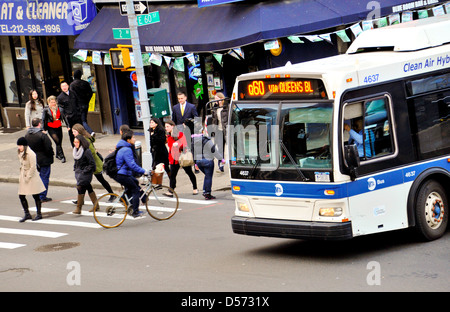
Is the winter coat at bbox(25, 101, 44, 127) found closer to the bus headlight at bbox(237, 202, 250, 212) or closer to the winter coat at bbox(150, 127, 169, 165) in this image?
the winter coat at bbox(150, 127, 169, 165)

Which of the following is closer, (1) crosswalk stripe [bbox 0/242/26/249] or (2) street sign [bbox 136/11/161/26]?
(1) crosswalk stripe [bbox 0/242/26/249]

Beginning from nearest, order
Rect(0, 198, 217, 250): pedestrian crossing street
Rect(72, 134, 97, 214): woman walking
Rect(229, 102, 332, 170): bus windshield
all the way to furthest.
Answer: Rect(229, 102, 332, 170): bus windshield
Rect(0, 198, 217, 250): pedestrian crossing street
Rect(72, 134, 97, 214): woman walking

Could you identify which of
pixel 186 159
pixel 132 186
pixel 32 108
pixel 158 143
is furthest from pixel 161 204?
pixel 32 108

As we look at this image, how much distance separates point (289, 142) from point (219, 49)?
31.1 feet

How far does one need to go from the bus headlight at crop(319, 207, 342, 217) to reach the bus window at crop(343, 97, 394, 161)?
30.1 inches

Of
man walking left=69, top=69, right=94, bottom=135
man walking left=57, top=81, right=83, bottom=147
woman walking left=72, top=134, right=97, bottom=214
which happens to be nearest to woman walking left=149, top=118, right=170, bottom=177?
woman walking left=72, top=134, right=97, bottom=214

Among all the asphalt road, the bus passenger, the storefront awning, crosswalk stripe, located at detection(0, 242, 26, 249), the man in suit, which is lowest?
the asphalt road

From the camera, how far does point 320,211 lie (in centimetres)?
1048

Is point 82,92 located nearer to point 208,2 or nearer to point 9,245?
point 208,2

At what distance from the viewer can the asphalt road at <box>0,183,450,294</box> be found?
32.0 feet

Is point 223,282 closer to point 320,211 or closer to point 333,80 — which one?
point 320,211

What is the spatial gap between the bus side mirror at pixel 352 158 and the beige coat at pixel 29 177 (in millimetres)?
7759

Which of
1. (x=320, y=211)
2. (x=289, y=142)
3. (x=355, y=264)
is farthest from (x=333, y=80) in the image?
(x=355, y=264)

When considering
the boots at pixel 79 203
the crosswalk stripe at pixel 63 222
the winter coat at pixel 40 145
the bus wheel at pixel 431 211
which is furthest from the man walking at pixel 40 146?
the bus wheel at pixel 431 211
